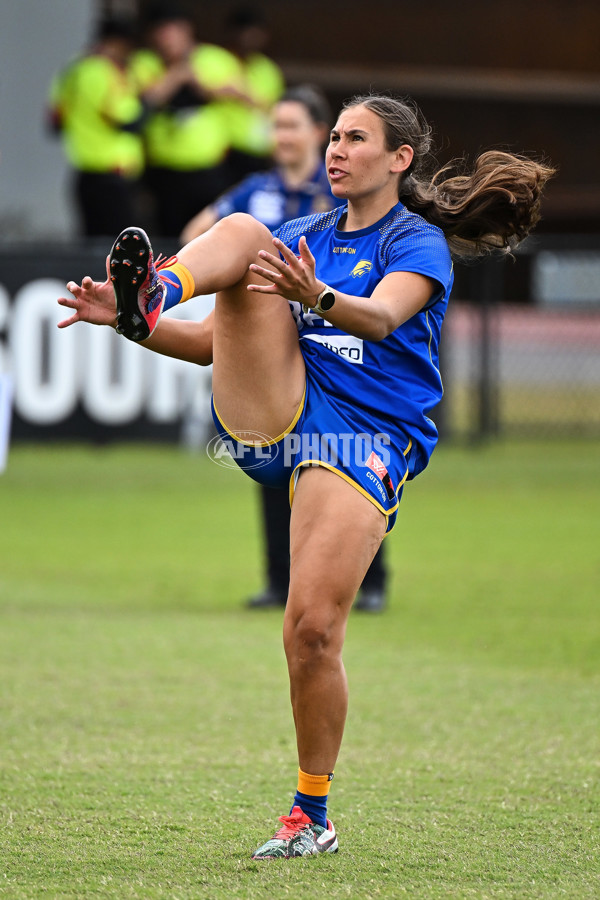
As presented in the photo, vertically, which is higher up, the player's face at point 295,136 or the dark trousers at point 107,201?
the player's face at point 295,136

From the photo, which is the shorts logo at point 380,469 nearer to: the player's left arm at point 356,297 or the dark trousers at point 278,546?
the player's left arm at point 356,297

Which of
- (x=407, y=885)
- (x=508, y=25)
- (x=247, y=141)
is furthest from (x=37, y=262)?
(x=407, y=885)

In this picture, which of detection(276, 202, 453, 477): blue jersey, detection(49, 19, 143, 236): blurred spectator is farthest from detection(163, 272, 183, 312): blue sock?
detection(49, 19, 143, 236): blurred spectator

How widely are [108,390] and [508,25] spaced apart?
330 inches

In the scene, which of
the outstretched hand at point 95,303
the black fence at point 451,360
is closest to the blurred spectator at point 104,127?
the black fence at point 451,360

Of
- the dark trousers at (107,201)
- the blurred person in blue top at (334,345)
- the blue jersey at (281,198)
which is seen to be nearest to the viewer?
the blurred person in blue top at (334,345)

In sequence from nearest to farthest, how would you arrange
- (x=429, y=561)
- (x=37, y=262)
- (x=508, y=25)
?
(x=429, y=561), (x=37, y=262), (x=508, y=25)

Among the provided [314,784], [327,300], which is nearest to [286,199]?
[327,300]

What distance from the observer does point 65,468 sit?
11953mm

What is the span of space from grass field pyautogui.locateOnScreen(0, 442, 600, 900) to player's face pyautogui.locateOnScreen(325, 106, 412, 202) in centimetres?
176

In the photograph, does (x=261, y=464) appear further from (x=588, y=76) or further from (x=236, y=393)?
(x=588, y=76)

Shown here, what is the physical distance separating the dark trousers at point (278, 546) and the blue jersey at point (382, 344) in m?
3.27

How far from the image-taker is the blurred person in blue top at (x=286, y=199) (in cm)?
687

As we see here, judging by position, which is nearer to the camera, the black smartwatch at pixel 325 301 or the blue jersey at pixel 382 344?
the black smartwatch at pixel 325 301
